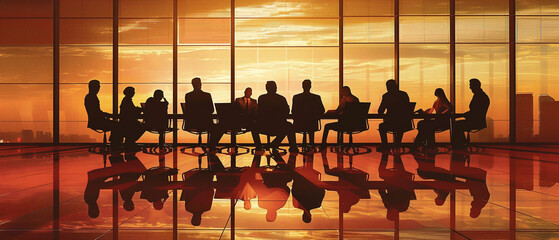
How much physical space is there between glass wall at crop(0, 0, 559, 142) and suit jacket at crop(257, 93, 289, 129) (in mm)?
3521

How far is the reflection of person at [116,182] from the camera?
310cm

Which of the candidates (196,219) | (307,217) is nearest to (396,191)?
(307,217)

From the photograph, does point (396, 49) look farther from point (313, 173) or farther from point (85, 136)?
point (85, 136)

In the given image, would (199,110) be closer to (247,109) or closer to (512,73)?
(247,109)

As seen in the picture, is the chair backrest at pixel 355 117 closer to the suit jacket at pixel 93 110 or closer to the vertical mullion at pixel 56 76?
the suit jacket at pixel 93 110

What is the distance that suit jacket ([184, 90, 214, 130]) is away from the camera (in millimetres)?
7887

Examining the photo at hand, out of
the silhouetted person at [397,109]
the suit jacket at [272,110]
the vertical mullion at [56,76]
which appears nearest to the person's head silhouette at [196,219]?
the suit jacket at [272,110]

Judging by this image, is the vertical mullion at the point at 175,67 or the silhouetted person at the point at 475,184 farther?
A: the vertical mullion at the point at 175,67

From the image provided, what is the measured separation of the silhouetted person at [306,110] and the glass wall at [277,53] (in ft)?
10.1

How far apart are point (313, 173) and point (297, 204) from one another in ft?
5.99

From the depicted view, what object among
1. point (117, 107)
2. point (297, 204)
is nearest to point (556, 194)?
point (297, 204)

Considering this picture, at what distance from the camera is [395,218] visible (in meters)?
2.64

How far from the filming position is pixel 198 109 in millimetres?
7895

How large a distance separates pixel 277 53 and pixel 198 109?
141 inches
